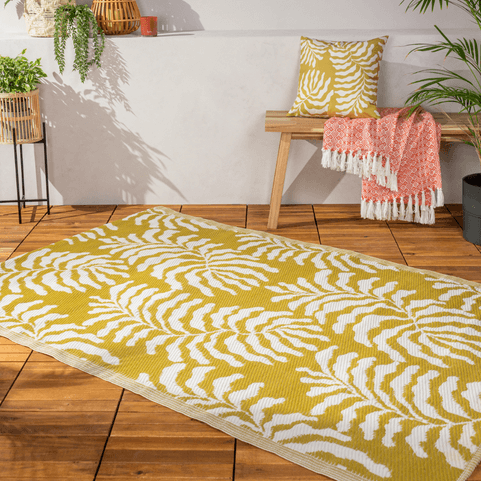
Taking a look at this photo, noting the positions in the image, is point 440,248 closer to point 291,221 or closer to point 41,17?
point 291,221

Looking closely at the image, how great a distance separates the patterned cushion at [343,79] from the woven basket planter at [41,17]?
1543 mm

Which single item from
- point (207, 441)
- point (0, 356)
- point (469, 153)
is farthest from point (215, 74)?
point (207, 441)

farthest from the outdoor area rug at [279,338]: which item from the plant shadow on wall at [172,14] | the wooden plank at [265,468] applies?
the plant shadow on wall at [172,14]

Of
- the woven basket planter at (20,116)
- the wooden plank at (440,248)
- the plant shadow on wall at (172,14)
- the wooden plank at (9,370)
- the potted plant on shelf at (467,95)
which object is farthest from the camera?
the plant shadow on wall at (172,14)

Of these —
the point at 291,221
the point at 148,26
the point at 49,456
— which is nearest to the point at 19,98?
the point at 148,26

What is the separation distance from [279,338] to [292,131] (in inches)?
55.1

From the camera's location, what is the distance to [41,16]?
3553 mm

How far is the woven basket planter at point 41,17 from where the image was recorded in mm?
3555

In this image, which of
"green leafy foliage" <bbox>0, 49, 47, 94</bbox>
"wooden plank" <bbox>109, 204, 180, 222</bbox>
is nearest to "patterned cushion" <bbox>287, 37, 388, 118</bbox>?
"wooden plank" <bbox>109, 204, 180, 222</bbox>

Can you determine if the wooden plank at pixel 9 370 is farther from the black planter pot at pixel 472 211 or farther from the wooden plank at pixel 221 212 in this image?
the black planter pot at pixel 472 211

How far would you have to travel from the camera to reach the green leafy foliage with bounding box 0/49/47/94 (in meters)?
3.26

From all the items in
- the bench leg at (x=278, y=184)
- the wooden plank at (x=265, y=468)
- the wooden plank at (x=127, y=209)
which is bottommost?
the wooden plank at (x=127, y=209)

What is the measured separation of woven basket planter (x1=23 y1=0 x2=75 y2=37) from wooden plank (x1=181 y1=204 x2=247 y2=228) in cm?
132

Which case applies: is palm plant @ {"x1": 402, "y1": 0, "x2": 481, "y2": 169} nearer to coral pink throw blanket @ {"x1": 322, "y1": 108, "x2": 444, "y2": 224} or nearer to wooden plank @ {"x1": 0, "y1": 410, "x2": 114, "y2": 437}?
coral pink throw blanket @ {"x1": 322, "y1": 108, "x2": 444, "y2": 224}
